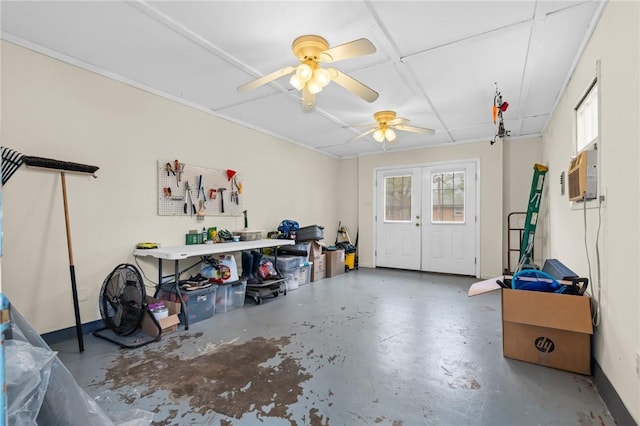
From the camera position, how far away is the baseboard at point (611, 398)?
5.60 feet

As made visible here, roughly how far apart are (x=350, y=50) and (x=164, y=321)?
2.97 meters

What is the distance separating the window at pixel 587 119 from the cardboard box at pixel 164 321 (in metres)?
4.07

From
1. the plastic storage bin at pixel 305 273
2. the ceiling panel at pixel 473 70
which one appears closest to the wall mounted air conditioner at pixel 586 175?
the ceiling panel at pixel 473 70

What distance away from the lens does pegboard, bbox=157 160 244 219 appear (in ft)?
12.0

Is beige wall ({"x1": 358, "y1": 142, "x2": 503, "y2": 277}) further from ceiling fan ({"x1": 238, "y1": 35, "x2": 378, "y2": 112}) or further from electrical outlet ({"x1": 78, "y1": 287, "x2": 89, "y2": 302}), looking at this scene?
electrical outlet ({"x1": 78, "y1": 287, "x2": 89, "y2": 302})

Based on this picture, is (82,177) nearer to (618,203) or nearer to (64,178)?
(64,178)

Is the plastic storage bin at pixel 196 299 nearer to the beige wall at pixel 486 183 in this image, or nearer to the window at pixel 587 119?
the window at pixel 587 119

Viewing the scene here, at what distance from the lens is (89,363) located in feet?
7.95

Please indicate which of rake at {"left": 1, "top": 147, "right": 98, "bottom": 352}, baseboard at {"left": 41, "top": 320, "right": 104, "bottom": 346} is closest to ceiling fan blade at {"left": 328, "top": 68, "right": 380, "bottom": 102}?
rake at {"left": 1, "top": 147, "right": 98, "bottom": 352}

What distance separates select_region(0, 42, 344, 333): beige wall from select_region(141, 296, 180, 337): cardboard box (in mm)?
544

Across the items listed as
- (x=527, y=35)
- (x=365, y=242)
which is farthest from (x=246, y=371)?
(x=365, y=242)

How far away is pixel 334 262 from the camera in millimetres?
5906

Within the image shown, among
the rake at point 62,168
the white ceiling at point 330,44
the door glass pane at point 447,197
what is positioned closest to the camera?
the white ceiling at point 330,44

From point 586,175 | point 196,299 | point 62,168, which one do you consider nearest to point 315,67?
point 586,175
